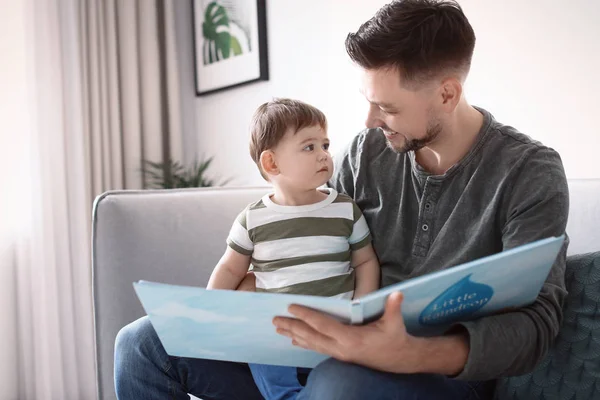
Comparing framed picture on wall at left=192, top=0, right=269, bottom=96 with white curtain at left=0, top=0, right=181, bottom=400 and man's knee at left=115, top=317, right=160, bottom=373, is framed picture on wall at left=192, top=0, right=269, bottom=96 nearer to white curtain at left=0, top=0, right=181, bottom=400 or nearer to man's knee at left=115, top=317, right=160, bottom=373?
white curtain at left=0, top=0, right=181, bottom=400

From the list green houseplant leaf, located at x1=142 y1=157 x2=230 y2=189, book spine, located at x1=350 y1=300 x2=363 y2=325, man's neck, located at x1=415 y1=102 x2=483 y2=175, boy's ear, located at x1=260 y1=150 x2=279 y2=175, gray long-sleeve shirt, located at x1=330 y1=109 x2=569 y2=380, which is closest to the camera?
book spine, located at x1=350 y1=300 x2=363 y2=325

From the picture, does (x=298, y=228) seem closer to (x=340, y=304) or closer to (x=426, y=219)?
(x=426, y=219)

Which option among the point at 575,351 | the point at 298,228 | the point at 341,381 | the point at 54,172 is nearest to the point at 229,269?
the point at 298,228

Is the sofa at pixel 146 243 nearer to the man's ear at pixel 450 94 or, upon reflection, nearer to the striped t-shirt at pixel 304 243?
the striped t-shirt at pixel 304 243

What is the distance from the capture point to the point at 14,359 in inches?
115

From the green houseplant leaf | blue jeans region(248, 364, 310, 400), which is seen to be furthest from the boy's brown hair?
the green houseplant leaf

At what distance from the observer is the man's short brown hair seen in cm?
134

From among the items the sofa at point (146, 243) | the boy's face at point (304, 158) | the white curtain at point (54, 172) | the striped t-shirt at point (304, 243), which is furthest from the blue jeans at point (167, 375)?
the white curtain at point (54, 172)

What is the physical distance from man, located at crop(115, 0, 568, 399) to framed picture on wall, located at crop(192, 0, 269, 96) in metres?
1.47

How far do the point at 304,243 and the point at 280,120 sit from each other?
11.0 inches

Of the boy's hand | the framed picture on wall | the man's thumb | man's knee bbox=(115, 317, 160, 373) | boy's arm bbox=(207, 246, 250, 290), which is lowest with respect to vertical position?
man's knee bbox=(115, 317, 160, 373)

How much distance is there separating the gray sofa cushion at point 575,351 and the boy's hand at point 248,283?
1.98ft

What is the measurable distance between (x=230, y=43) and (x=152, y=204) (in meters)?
1.49

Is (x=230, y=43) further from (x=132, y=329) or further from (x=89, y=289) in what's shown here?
(x=132, y=329)
